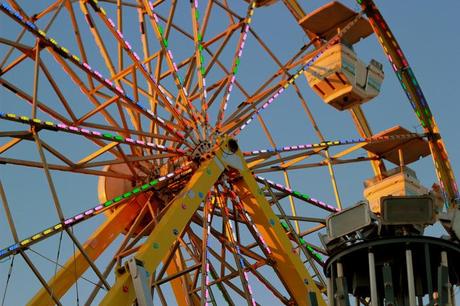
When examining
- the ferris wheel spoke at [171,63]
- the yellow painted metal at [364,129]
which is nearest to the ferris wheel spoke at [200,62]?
the ferris wheel spoke at [171,63]

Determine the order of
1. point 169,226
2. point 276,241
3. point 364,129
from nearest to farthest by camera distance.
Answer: point 169,226
point 276,241
point 364,129

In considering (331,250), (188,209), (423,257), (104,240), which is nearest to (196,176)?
(188,209)

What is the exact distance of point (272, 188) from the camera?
21203mm

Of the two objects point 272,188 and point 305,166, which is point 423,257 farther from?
point 305,166

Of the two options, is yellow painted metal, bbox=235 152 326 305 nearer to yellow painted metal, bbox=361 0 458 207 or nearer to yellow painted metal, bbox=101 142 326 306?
yellow painted metal, bbox=101 142 326 306

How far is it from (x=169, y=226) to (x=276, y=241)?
252 centimetres

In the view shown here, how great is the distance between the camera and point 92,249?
62.6ft

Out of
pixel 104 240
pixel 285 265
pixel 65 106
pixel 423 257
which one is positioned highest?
pixel 65 106

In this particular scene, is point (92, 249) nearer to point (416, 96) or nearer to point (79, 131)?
point (79, 131)

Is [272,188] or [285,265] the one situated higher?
[272,188]

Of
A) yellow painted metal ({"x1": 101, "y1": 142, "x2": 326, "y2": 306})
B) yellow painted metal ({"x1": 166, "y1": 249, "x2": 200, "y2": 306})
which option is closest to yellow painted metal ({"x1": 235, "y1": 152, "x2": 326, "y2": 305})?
yellow painted metal ({"x1": 101, "y1": 142, "x2": 326, "y2": 306})

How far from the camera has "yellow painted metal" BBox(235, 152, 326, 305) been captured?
19062 millimetres

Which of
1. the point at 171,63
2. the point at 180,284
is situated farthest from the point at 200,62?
the point at 180,284

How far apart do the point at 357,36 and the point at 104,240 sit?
6.99 meters
